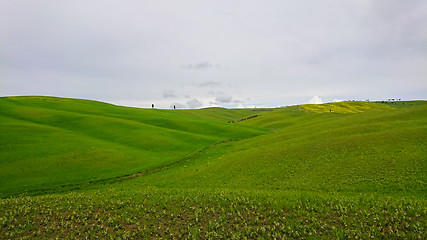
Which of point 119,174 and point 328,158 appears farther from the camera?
point 119,174

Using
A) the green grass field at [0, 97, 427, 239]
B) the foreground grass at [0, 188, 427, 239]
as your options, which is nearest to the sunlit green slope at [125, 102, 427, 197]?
the green grass field at [0, 97, 427, 239]

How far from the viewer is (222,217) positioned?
1391 centimetres

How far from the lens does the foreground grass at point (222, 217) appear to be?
1198 cm

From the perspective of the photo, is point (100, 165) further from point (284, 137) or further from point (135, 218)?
point (284, 137)

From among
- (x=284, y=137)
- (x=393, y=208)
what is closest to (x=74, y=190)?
(x=393, y=208)

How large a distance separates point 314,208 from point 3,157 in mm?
43664

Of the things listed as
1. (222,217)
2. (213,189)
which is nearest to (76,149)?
(213,189)

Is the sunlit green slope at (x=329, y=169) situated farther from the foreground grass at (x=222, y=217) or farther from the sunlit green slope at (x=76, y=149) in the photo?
the sunlit green slope at (x=76, y=149)

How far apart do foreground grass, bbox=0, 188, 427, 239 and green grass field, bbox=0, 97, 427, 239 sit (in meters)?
0.07

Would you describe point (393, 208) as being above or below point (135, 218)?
above

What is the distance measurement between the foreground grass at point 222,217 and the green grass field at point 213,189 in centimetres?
7

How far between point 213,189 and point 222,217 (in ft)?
24.3

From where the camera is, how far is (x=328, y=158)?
85.0 ft

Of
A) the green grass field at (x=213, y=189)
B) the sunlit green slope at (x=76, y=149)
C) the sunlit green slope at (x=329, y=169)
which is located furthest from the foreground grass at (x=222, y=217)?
the sunlit green slope at (x=76, y=149)
